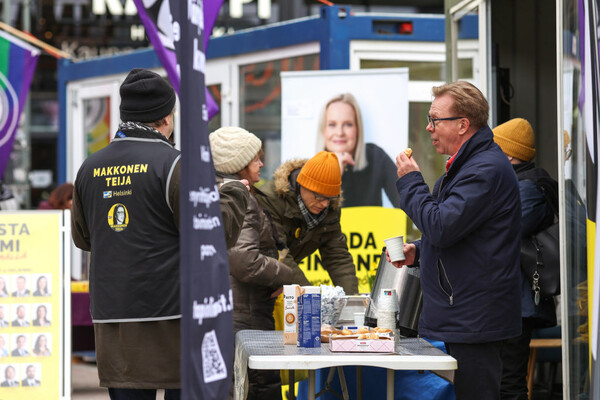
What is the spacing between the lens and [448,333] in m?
3.83

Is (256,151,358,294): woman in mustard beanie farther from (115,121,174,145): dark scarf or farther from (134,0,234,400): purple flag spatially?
(134,0,234,400): purple flag

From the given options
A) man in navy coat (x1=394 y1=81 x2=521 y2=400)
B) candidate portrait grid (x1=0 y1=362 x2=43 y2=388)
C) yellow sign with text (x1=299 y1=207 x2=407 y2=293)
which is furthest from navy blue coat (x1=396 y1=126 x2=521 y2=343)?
candidate portrait grid (x1=0 y1=362 x2=43 y2=388)

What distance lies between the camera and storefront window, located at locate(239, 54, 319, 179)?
794 centimetres

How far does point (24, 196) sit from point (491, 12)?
1245cm

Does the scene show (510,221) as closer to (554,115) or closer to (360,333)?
(360,333)

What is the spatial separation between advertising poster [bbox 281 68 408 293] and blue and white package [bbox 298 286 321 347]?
2.96 meters

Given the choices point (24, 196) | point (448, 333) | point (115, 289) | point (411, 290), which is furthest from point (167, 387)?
point (24, 196)

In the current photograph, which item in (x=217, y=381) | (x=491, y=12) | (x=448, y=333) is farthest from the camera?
(x=491, y=12)

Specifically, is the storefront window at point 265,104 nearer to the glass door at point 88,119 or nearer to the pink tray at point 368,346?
the glass door at point 88,119

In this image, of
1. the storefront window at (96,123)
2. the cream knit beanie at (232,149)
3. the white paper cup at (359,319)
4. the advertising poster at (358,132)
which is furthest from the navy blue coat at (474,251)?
the storefront window at (96,123)

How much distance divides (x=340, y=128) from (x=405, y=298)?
2897 mm

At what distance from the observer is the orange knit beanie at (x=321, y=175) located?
5.06 meters

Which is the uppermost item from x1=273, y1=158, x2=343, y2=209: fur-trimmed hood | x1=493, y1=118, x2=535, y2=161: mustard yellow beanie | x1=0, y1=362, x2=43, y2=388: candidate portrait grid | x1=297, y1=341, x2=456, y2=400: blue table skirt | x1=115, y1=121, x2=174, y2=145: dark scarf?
x1=493, y1=118, x2=535, y2=161: mustard yellow beanie

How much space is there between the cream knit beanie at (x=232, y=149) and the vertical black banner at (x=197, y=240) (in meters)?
1.90
